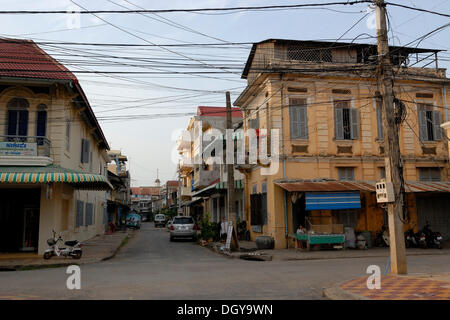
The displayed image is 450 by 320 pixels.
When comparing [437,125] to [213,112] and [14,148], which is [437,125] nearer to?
[14,148]

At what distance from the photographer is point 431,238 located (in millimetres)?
20250

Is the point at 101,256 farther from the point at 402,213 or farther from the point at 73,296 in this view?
the point at 402,213

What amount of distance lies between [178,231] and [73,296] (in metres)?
19.8

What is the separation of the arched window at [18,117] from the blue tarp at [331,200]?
13.2m

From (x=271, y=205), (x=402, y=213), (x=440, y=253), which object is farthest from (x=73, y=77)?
(x=440, y=253)

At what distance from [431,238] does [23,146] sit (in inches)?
772

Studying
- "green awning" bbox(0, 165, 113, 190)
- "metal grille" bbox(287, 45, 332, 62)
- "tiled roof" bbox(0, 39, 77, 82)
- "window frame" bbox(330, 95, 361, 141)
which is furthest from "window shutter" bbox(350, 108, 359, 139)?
"tiled roof" bbox(0, 39, 77, 82)

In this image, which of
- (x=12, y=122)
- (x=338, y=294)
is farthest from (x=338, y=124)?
(x=12, y=122)

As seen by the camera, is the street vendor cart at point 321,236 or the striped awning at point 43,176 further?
the street vendor cart at point 321,236

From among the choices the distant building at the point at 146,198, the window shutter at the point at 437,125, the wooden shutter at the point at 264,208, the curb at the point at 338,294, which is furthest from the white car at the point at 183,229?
the distant building at the point at 146,198

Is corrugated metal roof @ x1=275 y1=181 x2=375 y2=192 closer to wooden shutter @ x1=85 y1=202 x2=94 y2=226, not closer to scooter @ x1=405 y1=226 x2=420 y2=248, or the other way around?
scooter @ x1=405 y1=226 x2=420 y2=248

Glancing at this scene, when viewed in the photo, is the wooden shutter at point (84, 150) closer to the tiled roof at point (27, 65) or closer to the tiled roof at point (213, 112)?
the tiled roof at point (27, 65)

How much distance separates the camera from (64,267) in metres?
15.0

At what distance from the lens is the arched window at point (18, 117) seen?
17891 millimetres
